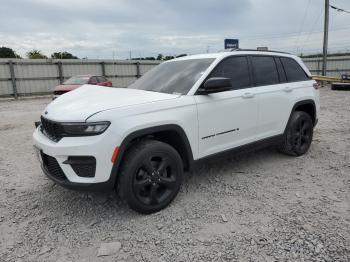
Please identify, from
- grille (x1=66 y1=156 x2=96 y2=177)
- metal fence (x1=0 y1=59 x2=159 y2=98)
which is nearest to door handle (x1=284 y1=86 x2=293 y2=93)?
grille (x1=66 y1=156 x2=96 y2=177)

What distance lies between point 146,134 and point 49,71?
59.9ft

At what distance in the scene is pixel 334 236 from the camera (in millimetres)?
2768

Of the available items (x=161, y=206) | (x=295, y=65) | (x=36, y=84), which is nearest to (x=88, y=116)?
(x=161, y=206)

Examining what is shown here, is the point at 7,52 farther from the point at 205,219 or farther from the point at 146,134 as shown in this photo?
the point at 205,219

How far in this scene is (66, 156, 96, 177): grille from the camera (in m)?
2.83

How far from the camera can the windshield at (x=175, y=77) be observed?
3.69 metres

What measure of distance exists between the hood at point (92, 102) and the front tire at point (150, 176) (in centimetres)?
48

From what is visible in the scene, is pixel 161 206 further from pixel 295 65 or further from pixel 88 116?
pixel 295 65

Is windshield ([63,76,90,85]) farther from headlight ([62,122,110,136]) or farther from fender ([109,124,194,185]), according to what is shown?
headlight ([62,122,110,136])

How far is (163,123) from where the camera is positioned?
3170 mm

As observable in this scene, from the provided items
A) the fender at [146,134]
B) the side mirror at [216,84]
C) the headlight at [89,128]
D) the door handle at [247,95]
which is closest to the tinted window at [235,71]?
the door handle at [247,95]

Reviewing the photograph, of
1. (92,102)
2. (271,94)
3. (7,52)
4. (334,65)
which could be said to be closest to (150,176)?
(92,102)

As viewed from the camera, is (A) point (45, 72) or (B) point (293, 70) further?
(A) point (45, 72)

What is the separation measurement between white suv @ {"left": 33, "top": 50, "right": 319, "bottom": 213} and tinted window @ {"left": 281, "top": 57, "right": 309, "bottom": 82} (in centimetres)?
13
